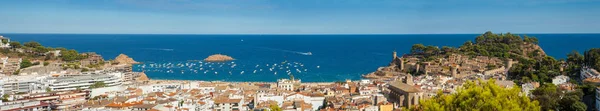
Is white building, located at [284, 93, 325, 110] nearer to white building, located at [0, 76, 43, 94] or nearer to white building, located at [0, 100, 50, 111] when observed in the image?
white building, located at [0, 100, 50, 111]

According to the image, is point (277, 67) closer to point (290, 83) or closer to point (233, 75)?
point (233, 75)

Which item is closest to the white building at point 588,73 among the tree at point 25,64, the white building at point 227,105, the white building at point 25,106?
the white building at point 227,105

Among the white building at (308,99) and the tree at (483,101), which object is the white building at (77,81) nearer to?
the white building at (308,99)

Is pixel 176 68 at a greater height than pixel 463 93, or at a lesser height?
lesser

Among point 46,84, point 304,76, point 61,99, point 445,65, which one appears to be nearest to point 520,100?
point 61,99

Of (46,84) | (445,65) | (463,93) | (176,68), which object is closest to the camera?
(463,93)

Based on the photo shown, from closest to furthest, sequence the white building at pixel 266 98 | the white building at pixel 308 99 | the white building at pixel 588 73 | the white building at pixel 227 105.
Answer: the white building at pixel 227 105, the white building at pixel 266 98, the white building at pixel 308 99, the white building at pixel 588 73
